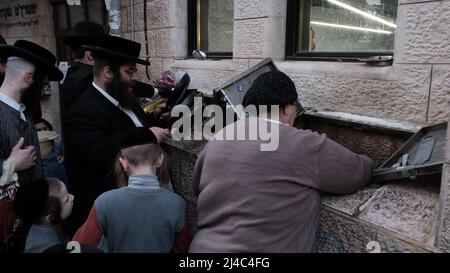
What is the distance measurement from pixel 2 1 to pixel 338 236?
9171 millimetres

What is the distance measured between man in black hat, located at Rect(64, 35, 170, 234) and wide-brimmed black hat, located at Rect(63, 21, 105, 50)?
1.61 m

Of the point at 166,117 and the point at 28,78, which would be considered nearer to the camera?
the point at 28,78

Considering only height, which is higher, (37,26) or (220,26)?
(37,26)

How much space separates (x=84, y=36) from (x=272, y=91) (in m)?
3.08

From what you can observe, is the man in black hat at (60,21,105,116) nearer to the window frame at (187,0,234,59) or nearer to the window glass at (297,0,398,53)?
the window frame at (187,0,234,59)

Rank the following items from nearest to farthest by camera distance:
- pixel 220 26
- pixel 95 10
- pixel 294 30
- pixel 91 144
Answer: pixel 91 144 → pixel 294 30 → pixel 220 26 → pixel 95 10

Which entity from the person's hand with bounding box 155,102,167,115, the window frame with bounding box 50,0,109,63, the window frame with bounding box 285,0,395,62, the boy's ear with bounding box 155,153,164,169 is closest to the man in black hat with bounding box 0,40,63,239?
the boy's ear with bounding box 155,153,164,169

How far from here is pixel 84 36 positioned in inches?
164

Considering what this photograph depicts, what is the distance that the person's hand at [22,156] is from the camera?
89.0 inches

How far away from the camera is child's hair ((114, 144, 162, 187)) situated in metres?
2.05

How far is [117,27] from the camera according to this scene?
5.19 meters

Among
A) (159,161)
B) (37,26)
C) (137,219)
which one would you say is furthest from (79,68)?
(37,26)

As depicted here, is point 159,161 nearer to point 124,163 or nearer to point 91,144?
point 124,163

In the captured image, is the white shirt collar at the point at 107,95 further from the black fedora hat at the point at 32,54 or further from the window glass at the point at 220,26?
the window glass at the point at 220,26
